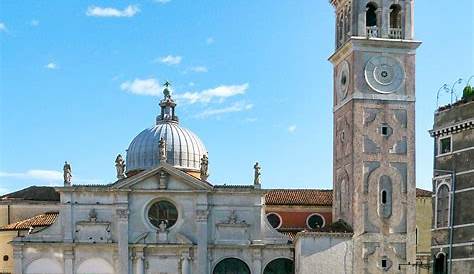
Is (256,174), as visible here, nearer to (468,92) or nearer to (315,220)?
(315,220)

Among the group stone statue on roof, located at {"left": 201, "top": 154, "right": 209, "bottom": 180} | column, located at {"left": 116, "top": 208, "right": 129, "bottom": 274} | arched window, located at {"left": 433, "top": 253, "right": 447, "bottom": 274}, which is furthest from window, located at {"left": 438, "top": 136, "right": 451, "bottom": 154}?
column, located at {"left": 116, "top": 208, "right": 129, "bottom": 274}

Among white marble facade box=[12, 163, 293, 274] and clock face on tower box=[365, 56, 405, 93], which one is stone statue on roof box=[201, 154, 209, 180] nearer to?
white marble facade box=[12, 163, 293, 274]

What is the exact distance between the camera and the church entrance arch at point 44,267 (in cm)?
4906

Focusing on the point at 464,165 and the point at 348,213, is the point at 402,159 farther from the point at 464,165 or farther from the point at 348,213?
the point at 464,165

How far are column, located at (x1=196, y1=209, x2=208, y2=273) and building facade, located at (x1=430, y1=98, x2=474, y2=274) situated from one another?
1325cm

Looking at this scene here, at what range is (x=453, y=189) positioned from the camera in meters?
→ 40.5

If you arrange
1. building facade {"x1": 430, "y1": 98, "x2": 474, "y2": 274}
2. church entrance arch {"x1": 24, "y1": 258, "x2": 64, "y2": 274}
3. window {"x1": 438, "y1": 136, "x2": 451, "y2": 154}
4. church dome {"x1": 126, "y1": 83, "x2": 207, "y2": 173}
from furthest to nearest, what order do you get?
church dome {"x1": 126, "y1": 83, "x2": 207, "y2": 173} < church entrance arch {"x1": 24, "y1": 258, "x2": 64, "y2": 274} < window {"x1": 438, "y1": 136, "x2": 451, "y2": 154} < building facade {"x1": 430, "y1": 98, "x2": 474, "y2": 274}

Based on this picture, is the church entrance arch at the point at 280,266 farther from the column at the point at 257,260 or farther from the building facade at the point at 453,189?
the building facade at the point at 453,189

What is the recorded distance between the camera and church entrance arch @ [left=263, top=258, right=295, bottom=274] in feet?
163

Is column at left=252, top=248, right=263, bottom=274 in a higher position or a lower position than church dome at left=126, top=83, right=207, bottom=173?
lower

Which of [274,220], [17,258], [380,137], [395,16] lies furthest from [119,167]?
[395,16]

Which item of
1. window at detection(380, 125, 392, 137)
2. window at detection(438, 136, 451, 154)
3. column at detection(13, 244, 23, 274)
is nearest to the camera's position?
window at detection(438, 136, 451, 154)

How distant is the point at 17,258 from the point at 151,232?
736 centimetres

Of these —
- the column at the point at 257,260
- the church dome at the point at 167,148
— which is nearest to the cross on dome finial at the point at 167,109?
A: the church dome at the point at 167,148
